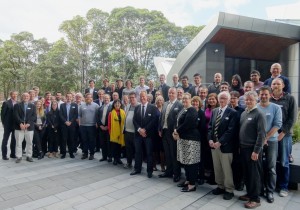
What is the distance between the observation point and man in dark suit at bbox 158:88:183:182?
529 cm

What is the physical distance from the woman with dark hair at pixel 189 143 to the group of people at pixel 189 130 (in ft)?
0.06

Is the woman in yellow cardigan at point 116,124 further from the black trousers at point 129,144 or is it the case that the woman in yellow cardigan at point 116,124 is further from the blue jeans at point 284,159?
the blue jeans at point 284,159

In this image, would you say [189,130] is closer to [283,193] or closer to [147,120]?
[147,120]

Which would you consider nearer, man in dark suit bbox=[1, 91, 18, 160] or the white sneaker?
the white sneaker

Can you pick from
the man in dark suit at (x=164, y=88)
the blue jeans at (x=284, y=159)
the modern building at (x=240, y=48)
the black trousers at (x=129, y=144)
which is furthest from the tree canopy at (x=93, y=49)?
the blue jeans at (x=284, y=159)

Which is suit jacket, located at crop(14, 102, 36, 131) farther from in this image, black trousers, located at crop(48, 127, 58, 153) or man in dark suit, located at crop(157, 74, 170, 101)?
man in dark suit, located at crop(157, 74, 170, 101)

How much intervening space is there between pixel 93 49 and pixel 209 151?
2441 centimetres

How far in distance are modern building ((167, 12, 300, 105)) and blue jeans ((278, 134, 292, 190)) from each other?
34.8 ft

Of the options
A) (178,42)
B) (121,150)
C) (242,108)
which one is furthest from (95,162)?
(178,42)

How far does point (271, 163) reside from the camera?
169 inches

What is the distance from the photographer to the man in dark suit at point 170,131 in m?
5.29

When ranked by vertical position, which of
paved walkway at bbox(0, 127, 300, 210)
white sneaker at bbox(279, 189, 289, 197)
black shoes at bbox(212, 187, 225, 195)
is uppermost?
white sneaker at bbox(279, 189, 289, 197)

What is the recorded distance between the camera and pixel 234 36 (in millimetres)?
15508

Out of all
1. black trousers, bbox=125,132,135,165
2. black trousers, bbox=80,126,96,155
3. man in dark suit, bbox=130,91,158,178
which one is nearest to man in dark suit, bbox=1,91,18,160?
black trousers, bbox=80,126,96,155
